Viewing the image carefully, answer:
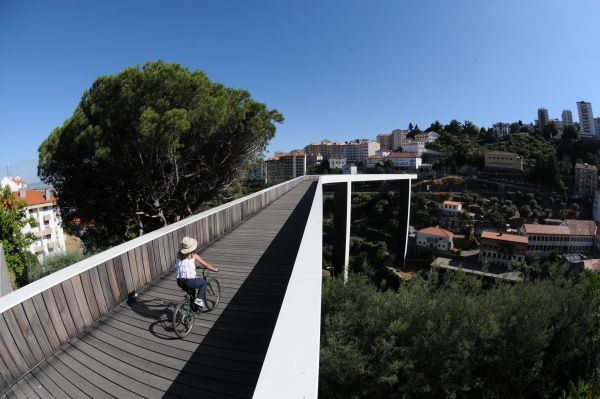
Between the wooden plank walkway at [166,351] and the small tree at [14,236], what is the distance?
12152mm

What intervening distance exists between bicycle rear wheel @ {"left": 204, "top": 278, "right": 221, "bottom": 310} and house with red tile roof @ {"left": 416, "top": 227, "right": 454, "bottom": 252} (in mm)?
37757

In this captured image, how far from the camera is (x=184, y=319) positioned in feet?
8.18

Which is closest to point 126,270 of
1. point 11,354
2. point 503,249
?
point 11,354

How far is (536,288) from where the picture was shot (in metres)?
7.37

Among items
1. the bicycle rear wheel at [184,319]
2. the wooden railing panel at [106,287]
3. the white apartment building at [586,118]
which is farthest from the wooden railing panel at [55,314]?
the white apartment building at [586,118]

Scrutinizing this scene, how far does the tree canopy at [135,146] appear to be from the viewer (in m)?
8.94

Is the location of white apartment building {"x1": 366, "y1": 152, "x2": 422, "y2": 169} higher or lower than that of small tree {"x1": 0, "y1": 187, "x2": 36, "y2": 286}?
higher

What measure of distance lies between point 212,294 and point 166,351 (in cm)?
85

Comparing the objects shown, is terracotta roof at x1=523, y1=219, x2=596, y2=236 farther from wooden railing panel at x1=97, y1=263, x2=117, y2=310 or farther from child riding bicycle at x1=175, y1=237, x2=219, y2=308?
wooden railing panel at x1=97, y1=263, x2=117, y2=310

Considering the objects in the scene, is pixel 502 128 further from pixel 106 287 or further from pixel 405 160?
pixel 106 287

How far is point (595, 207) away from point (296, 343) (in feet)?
189

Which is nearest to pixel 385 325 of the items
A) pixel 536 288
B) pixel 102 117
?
pixel 536 288

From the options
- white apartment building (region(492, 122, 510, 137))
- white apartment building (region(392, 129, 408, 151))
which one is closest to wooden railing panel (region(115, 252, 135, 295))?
white apartment building (region(392, 129, 408, 151))

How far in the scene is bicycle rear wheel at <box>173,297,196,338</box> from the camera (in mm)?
2473
